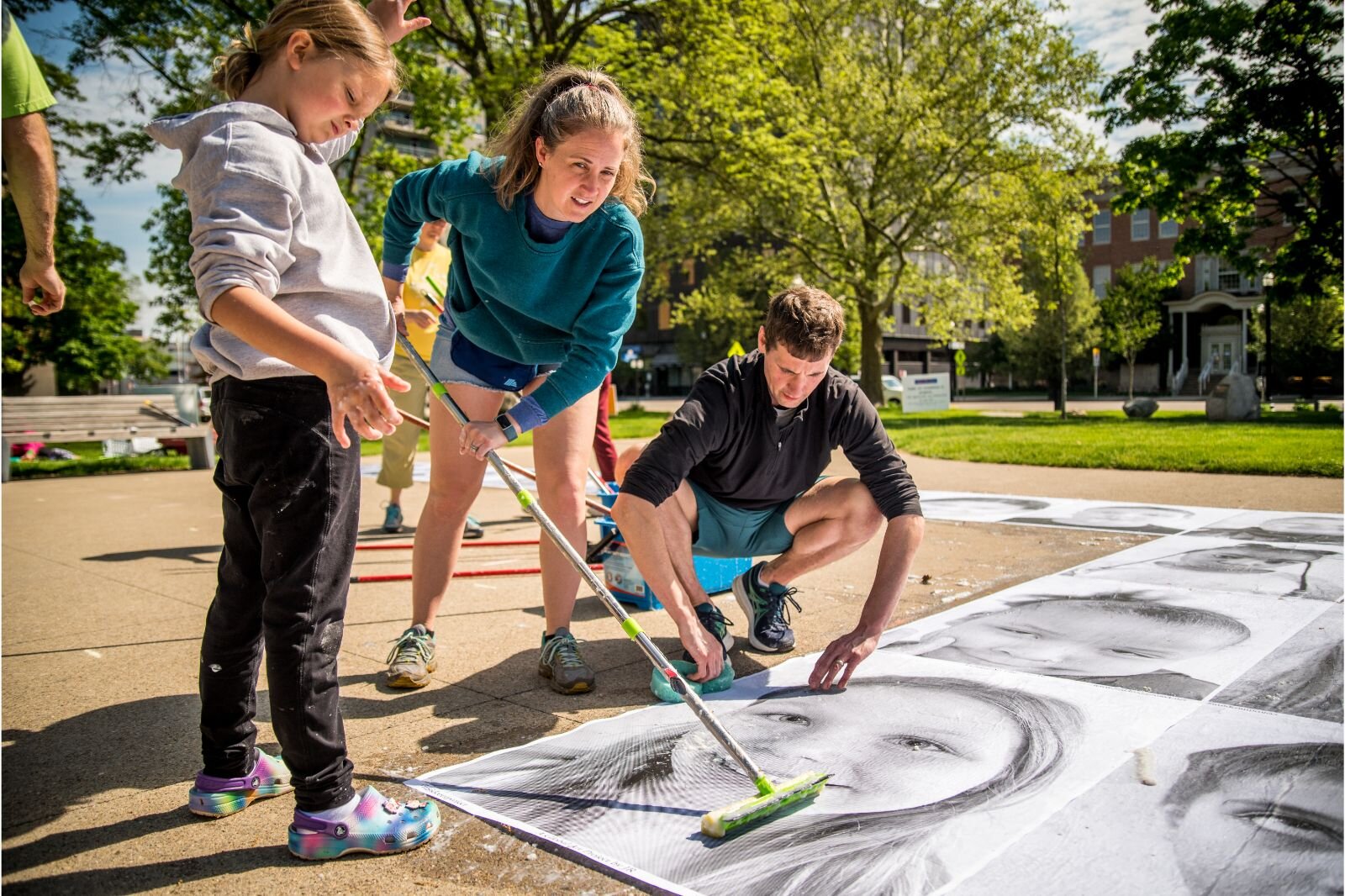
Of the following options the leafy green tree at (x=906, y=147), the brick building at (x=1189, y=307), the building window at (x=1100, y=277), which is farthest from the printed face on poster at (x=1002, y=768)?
the building window at (x=1100, y=277)

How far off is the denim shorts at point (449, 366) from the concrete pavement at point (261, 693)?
928 mm

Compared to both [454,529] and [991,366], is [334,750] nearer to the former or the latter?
[454,529]

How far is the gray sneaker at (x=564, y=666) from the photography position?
2680 millimetres

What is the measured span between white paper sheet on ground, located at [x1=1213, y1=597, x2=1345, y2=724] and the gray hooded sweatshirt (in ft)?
7.74

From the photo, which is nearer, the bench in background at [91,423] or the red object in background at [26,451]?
the bench in background at [91,423]

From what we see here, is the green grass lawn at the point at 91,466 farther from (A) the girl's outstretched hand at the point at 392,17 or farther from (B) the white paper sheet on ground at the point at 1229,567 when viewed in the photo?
(B) the white paper sheet on ground at the point at 1229,567

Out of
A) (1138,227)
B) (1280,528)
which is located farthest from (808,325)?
(1138,227)

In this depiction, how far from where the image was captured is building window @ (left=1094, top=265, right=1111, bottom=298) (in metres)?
45.0

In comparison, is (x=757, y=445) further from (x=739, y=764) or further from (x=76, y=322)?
(x=76, y=322)

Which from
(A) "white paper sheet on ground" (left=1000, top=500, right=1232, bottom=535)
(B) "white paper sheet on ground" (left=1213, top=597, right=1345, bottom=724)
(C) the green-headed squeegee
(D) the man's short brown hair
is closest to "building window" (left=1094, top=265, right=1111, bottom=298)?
(A) "white paper sheet on ground" (left=1000, top=500, right=1232, bottom=535)

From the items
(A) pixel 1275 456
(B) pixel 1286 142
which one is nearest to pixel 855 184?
(B) pixel 1286 142

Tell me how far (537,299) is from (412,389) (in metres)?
3.16

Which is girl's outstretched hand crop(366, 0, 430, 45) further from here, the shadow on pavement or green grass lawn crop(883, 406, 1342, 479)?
green grass lawn crop(883, 406, 1342, 479)

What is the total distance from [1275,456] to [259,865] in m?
9.12
